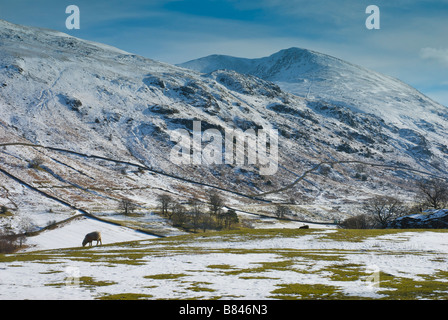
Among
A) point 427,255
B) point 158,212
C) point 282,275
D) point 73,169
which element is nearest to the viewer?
point 282,275

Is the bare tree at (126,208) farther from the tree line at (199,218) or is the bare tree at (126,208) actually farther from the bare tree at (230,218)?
the bare tree at (230,218)

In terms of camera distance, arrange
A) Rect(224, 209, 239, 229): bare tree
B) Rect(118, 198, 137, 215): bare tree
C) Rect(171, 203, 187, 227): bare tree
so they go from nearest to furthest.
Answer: Rect(171, 203, 187, 227): bare tree < Rect(118, 198, 137, 215): bare tree < Rect(224, 209, 239, 229): bare tree

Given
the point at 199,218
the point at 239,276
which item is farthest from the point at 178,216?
the point at 239,276

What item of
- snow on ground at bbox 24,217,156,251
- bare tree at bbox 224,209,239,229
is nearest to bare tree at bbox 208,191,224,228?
bare tree at bbox 224,209,239,229

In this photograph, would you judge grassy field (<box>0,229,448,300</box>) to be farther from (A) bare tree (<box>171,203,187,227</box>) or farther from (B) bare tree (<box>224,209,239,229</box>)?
(B) bare tree (<box>224,209,239,229</box>)

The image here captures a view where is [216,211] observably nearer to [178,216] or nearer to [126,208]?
[178,216]

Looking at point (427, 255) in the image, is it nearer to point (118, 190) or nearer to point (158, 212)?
point (158, 212)

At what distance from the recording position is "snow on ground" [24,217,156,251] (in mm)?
97375

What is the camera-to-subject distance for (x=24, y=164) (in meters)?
182

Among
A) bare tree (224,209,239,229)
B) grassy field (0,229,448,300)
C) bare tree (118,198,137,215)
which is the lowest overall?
bare tree (224,209,239,229)

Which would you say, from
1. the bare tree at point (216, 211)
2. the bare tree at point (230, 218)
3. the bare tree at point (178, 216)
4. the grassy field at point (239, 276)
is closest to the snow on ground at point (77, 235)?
the bare tree at point (178, 216)
